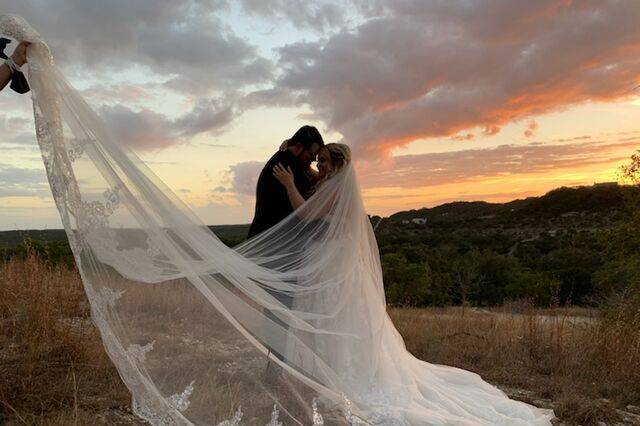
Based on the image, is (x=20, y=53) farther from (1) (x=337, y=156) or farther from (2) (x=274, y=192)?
(1) (x=337, y=156)

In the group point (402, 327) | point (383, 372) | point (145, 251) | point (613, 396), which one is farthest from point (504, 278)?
point (145, 251)

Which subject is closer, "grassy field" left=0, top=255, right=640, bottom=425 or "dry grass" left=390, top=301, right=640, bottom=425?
"grassy field" left=0, top=255, right=640, bottom=425

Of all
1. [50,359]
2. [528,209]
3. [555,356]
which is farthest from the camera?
[528,209]

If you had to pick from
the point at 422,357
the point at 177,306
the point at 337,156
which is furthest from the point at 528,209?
the point at 177,306

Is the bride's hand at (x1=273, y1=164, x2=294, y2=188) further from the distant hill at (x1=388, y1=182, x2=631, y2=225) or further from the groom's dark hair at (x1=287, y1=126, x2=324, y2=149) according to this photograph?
the distant hill at (x1=388, y1=182, x2=631, y2=225)

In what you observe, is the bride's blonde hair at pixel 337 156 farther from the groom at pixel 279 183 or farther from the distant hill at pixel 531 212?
the distant hill at pixel 531 212

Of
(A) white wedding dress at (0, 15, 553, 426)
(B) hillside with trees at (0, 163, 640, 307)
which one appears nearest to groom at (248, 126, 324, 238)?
(B) hillside with trees at (0, 163, 640, 307)

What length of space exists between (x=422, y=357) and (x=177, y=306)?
3.94 m

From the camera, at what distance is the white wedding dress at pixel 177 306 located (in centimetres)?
316

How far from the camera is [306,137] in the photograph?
4.42 meters

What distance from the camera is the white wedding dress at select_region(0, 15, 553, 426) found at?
3164 millimetres

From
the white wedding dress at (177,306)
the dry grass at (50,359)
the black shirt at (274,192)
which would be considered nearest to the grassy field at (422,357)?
the dry grass at (50,359)

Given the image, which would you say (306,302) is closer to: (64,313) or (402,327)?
(64,313)

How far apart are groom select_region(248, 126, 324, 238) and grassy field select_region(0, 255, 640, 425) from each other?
5.93 ft
